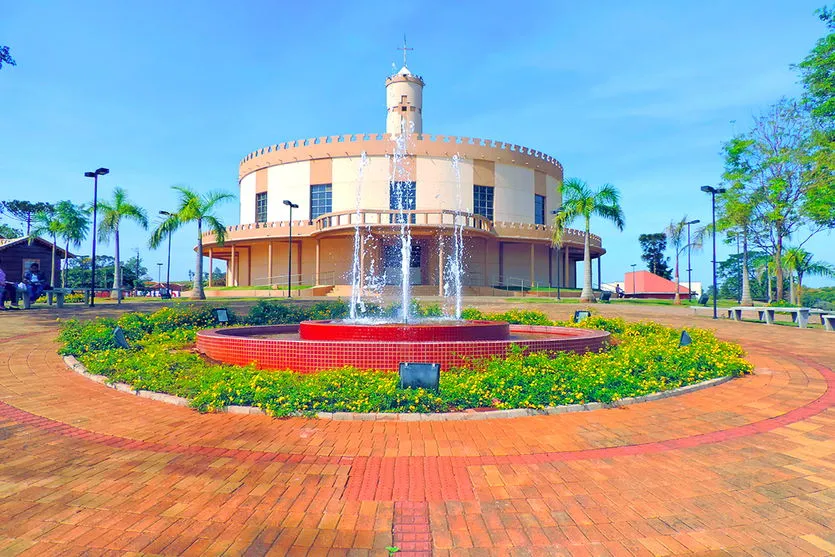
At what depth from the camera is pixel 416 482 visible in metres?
3.95

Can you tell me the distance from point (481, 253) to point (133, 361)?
106 feet

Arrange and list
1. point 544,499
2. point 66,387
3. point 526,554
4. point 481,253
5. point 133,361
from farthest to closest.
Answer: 1. point 481,253
2. point 133,361
3. point 66,387
4. point 544,499
5. point 526,554

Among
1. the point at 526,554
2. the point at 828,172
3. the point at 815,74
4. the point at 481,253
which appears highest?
the point at 815,74

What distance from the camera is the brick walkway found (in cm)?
309

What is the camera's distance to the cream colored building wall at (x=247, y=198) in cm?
4409

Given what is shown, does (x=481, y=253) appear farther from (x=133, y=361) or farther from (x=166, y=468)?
(x=166, y=468)

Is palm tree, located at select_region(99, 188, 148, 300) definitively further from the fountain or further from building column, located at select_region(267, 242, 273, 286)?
the fountain

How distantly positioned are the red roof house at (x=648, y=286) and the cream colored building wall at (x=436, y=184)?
31206 mm

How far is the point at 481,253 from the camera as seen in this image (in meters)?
38.5

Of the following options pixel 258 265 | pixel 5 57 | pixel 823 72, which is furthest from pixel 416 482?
pixel 258 265

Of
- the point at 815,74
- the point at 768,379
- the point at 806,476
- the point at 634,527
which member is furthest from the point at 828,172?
the point at 634,527

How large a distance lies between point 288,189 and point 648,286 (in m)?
44.6

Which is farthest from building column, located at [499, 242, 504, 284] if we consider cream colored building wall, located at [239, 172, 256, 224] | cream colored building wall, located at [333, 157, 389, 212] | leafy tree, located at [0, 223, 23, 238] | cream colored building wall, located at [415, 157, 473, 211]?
leafy tree, located at [0, 223, 23, 238]

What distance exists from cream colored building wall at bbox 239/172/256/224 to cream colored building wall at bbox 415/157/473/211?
52.2 ft
